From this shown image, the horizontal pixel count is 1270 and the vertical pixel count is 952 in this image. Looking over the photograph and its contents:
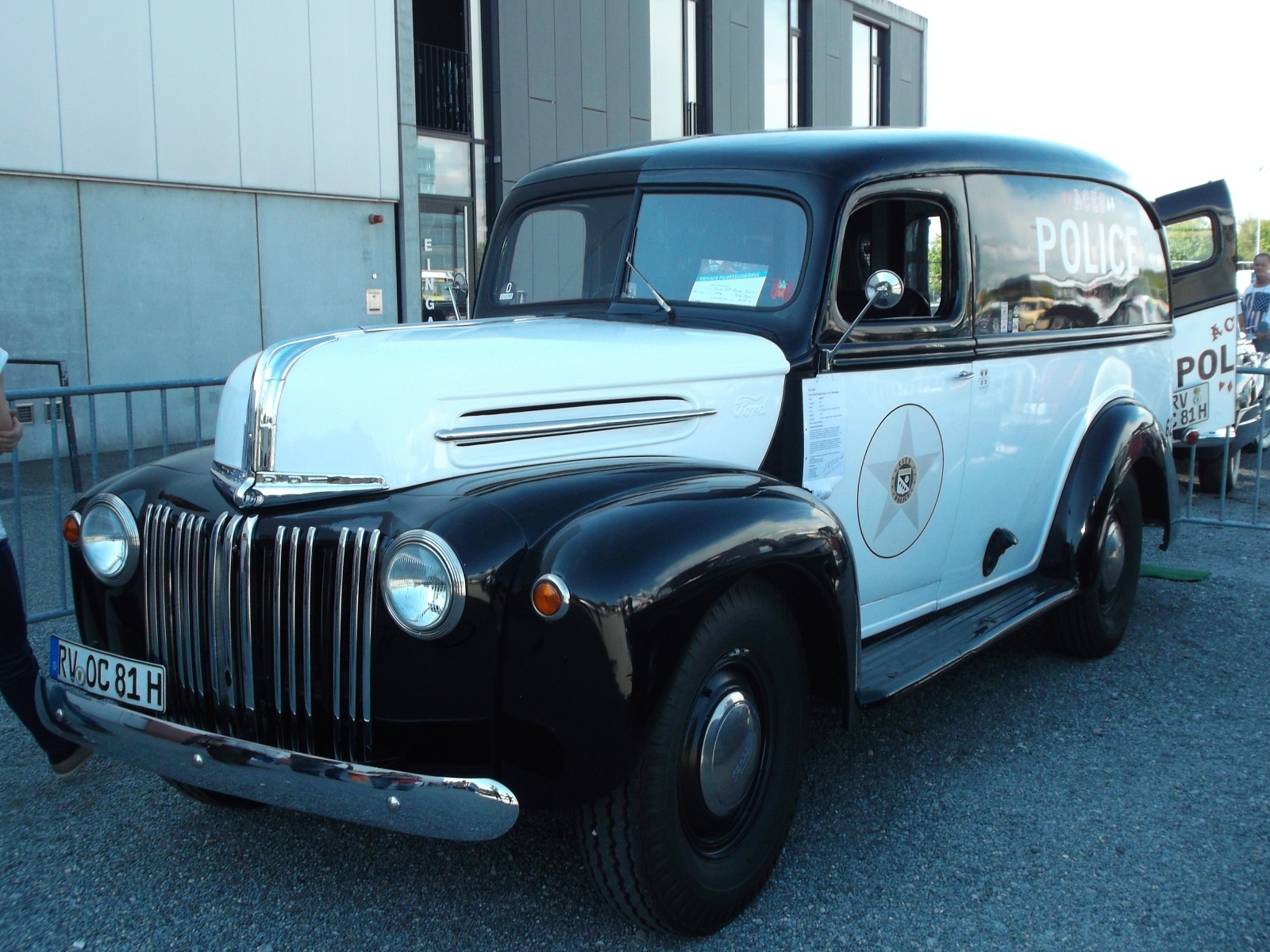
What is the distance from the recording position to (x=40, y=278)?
34.9 feet

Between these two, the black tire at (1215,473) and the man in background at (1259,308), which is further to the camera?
the man in background at (1259,308)

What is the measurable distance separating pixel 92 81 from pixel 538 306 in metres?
8.76

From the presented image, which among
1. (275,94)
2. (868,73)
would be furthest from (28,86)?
(868,73)

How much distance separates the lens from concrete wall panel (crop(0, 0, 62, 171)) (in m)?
9.92

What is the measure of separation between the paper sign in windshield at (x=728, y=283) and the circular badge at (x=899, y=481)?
580mm

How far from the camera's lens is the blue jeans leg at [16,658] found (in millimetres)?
3217

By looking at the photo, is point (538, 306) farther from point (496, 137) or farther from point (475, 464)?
point (496, 137)

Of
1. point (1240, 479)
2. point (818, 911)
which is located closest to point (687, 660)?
point (818, 911)

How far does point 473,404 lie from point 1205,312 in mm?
5321

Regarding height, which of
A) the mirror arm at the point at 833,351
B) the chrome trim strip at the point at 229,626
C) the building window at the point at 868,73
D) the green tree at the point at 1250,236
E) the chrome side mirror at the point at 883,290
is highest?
the building window at the point at 868,73

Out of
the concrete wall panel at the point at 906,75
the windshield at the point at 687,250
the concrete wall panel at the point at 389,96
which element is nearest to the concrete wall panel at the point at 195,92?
the concrete wall panel at the point at 389,96

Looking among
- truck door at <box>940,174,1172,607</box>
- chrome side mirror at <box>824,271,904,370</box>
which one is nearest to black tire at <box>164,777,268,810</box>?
chrome side mirror at <box>824,271,904,370</box>

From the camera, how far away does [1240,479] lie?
890cm

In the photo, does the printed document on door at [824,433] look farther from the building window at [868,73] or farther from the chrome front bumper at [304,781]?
the building window at [868,73]
